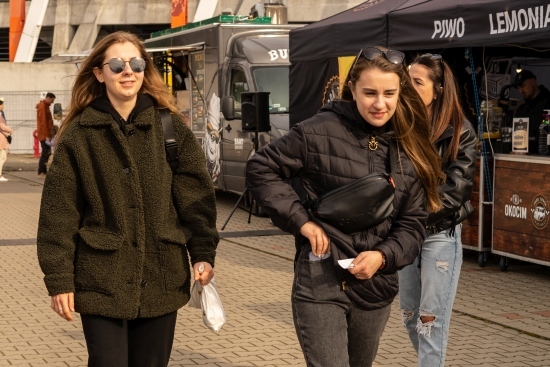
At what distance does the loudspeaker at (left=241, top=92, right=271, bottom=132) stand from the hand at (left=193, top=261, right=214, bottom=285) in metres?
9.88

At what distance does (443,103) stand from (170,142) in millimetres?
1574

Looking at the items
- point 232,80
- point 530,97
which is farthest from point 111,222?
point 232,80

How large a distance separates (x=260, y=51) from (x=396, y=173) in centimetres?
1215

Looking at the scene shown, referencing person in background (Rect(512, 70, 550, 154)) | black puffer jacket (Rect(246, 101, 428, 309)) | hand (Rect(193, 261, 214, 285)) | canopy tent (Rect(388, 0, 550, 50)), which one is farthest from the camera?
person in background (Rect(512, 70, 550, 154))

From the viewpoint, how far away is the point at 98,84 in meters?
4.43

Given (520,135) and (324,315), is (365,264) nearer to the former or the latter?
(324,315)

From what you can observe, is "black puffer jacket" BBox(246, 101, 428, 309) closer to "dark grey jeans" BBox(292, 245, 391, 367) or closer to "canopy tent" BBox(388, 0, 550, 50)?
"dark grey jeans" BBox(292, 245, 391, 367)

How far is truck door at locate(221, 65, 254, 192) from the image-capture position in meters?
16.0

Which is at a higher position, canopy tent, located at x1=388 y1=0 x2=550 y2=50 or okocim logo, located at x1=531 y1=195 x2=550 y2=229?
canopy tent, located at x1=388 y1=0 x2=550 y2=50

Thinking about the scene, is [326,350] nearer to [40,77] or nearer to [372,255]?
[372,255]

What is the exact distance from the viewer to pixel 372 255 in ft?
13.2

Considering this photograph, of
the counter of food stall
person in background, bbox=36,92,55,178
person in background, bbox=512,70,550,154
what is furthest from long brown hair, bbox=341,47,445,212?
person in background, bbox=36,92,55,178

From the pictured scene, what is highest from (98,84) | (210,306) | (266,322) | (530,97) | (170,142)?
(98,84)

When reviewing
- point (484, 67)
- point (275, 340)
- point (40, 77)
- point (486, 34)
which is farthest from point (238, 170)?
point (40, 77)
